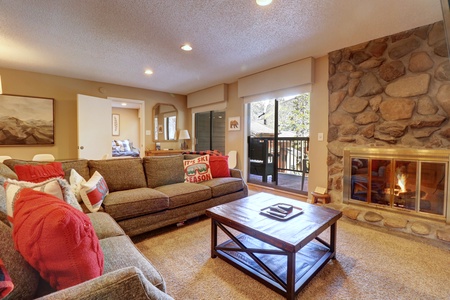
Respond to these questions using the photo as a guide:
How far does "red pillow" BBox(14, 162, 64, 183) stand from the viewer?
6.44 ft

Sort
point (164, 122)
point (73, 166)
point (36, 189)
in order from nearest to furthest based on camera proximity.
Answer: point (36, 189) → point (73, 166) → point (164, 122)

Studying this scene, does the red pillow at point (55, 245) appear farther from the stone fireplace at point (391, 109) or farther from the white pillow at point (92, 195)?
the stone fireplace at point (391, 109)

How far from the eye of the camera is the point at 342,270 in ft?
5.68

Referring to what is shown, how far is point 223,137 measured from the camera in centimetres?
532

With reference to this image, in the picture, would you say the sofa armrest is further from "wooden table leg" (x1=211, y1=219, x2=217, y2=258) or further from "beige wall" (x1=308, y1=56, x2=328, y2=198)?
"beige wall" (x1=308, y1=56, x2=328, y2=198)

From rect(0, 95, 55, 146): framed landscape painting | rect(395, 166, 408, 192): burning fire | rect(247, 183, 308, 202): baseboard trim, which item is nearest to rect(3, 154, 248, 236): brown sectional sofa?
rect(247, 183, 308, 202): baseboard trim

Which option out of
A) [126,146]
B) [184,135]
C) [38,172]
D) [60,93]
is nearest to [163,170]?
[38,172]

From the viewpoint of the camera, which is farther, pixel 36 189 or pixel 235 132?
pixel 235 132

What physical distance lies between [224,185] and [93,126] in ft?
10.4

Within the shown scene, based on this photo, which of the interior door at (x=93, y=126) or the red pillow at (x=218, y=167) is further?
the interior door at (x=93, y=126)

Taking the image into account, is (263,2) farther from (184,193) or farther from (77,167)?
(77,167)

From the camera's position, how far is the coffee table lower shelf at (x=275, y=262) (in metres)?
1.50

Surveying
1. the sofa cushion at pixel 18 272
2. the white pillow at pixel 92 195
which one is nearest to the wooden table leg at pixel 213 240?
the white pillow at pixel 92 195

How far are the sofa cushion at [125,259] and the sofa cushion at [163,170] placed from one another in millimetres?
1475
